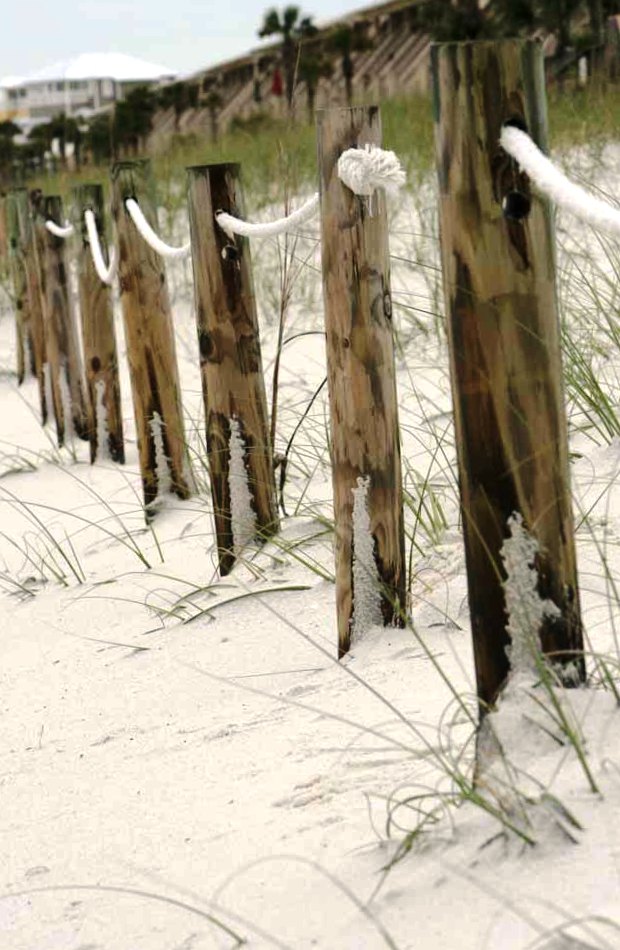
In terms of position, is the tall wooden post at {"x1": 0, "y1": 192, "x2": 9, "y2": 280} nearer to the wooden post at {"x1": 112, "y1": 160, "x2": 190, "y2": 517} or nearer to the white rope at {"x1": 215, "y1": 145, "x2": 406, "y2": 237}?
the wooden post at {"x1": 112, "y1": 160, "x2": 190, "y2": 517}

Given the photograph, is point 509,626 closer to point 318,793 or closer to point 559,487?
point 559,487

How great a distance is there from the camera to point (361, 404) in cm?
271

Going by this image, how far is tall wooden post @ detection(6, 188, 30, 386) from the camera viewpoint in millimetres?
7473

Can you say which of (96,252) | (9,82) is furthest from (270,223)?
(9,82)

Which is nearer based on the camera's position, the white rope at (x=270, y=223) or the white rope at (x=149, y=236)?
the white rope at (x=270, y=223)

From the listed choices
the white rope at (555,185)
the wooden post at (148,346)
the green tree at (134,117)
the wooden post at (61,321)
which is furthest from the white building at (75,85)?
the white rope at (555,185)

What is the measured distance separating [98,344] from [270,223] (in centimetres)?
274

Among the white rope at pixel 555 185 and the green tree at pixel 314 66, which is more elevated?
the green tree at pixel 314 66

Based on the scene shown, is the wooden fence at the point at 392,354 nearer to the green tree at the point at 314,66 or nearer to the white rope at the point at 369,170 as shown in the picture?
the white rope at the point at 369,170

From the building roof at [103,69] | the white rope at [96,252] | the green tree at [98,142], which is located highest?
the building roof at [103,69]

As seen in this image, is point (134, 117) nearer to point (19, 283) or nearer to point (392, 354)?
point (19, 283)

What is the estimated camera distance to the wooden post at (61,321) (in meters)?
5.98

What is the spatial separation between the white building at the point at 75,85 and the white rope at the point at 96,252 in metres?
38.9

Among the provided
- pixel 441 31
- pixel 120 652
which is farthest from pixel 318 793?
pixel 441 31
